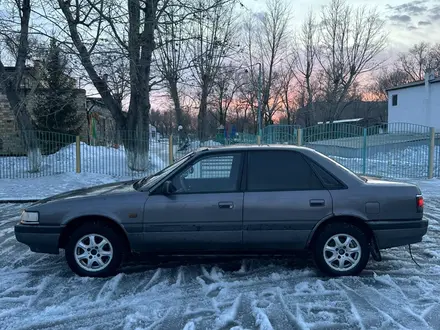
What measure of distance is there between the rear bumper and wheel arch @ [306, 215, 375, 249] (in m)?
0.08

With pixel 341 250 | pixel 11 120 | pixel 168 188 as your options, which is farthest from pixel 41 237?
pixel 11 120

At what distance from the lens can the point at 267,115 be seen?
1841 inches

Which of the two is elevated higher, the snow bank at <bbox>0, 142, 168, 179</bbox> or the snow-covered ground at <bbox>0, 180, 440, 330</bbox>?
the snow bank at <bbox>0, 142, 168, 179</bbox>

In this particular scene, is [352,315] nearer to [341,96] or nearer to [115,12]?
[115,12]

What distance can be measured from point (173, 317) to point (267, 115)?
44252 millimetres

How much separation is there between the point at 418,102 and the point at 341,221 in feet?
101

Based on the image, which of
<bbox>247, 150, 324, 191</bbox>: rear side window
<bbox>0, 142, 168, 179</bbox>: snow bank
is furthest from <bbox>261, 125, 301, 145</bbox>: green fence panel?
<bbox>247, 150, 324, 191</bbox>: rear side window

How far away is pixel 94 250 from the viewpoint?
4.55m

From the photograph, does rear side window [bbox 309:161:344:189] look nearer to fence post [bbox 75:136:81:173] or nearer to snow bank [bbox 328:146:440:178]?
snow bank [bbox 328:146:440:178]

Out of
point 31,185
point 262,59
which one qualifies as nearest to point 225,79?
point 262,59

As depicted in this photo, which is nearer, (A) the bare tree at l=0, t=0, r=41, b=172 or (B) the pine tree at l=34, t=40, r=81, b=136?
(A) the bare tree at l=0, t=0, r=41, b=172

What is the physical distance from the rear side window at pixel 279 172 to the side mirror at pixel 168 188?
0.90m

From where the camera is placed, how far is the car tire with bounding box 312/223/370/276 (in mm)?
4480

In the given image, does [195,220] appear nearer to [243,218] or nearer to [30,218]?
[243,218]
